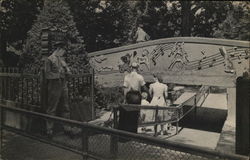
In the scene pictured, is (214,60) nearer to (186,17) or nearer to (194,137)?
(186,17)

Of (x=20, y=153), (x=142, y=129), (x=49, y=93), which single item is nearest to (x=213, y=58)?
(x=142, y=129)

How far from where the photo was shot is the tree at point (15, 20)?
12.9m

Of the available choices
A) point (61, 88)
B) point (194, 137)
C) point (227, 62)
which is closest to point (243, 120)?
point (61, 88)

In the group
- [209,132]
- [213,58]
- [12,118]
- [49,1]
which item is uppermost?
[49,1]

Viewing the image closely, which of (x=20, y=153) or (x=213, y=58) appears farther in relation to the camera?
(x=213, y=58)

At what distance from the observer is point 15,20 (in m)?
13.2

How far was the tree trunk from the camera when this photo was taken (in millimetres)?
12735

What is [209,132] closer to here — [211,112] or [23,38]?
[211,112]

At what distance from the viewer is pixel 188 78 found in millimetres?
14164

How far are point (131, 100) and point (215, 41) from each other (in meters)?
6.81

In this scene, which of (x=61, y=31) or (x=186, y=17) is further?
(x=186, y=17)

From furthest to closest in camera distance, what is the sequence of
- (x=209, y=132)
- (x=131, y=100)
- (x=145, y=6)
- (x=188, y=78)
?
(x=145, y=6) → (x=188, y=78) → (x=209, y=132) → (x=131, y=100)

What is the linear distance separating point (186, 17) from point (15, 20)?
617 cm

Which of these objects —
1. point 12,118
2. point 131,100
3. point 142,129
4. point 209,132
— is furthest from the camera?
point 209,132
